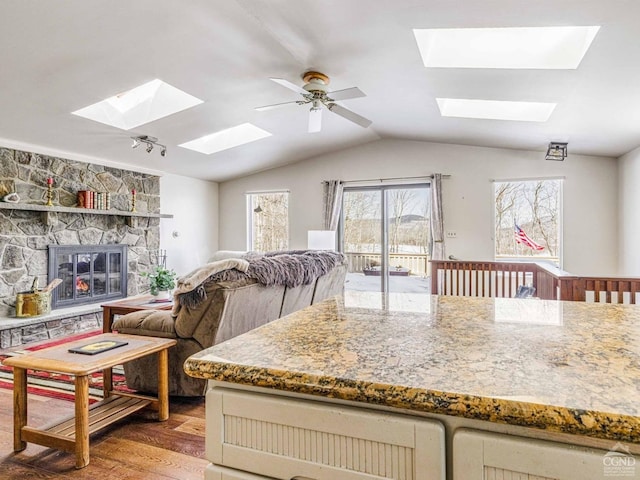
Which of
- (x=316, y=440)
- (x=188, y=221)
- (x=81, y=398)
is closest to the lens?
(x=316, y=440)

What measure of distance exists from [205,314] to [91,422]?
2.91 ft

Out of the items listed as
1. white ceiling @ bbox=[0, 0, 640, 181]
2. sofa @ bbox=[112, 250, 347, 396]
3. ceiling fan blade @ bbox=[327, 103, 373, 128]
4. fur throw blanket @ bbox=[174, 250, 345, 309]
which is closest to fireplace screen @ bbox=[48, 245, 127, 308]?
white ceiling @ bbox=[0, 0, 640, 181]

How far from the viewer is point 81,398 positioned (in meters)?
2.03

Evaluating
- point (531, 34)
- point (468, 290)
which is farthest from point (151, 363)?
point (468, 290)

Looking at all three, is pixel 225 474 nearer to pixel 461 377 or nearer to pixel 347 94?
pixel 461 377

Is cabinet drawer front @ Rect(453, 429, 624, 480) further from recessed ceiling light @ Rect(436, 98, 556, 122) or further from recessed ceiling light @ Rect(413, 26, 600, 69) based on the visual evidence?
recessed ceiling light @ Rect(436, 98, 556, 122)

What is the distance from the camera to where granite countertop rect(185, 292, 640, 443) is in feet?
1.99

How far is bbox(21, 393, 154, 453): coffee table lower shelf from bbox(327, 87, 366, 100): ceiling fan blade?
2.78 metres

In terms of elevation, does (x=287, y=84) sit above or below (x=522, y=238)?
above

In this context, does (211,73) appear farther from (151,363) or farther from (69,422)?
(69,422)

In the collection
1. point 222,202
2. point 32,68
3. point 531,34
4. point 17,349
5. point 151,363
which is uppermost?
point 531,34

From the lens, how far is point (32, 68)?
124 inches

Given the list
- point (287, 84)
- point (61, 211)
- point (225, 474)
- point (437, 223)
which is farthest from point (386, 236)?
point (225, 474)

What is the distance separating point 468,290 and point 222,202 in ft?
16.1
